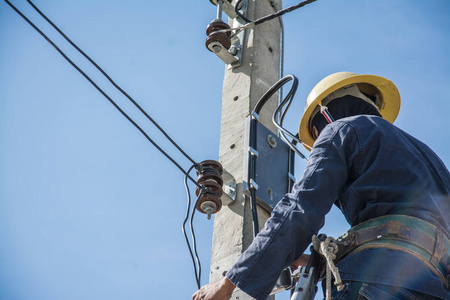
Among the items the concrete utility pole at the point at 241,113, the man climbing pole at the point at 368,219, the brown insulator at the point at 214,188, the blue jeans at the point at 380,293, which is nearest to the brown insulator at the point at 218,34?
the concrete utility pole at the point at 241,113

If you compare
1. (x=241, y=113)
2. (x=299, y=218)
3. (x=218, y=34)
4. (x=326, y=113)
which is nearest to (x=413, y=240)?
(x=299, y=218)

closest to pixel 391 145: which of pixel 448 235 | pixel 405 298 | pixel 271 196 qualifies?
pixel 448 235

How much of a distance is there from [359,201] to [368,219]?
0.09 metres

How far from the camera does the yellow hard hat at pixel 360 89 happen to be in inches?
148

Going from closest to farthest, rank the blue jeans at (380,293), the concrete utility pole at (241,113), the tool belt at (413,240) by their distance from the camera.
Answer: the blue jeans at (380,293) → the tool belt at (413,240) → the concrete utility pole at (241,113)

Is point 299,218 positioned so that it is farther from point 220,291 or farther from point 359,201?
point 220,291

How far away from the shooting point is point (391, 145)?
309cm

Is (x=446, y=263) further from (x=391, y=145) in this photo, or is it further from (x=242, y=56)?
(x=242, y=56)

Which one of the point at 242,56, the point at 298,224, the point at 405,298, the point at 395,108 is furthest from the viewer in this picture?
the point at 242,56

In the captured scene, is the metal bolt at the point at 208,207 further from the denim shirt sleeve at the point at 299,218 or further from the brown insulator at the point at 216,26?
the brown insulator at the point at 216,26

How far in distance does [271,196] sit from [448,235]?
1.19 m

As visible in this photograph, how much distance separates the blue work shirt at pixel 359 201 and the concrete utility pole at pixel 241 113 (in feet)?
2.24

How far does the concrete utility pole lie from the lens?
3.78 meters

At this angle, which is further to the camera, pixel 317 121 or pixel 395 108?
pixel 395 108
